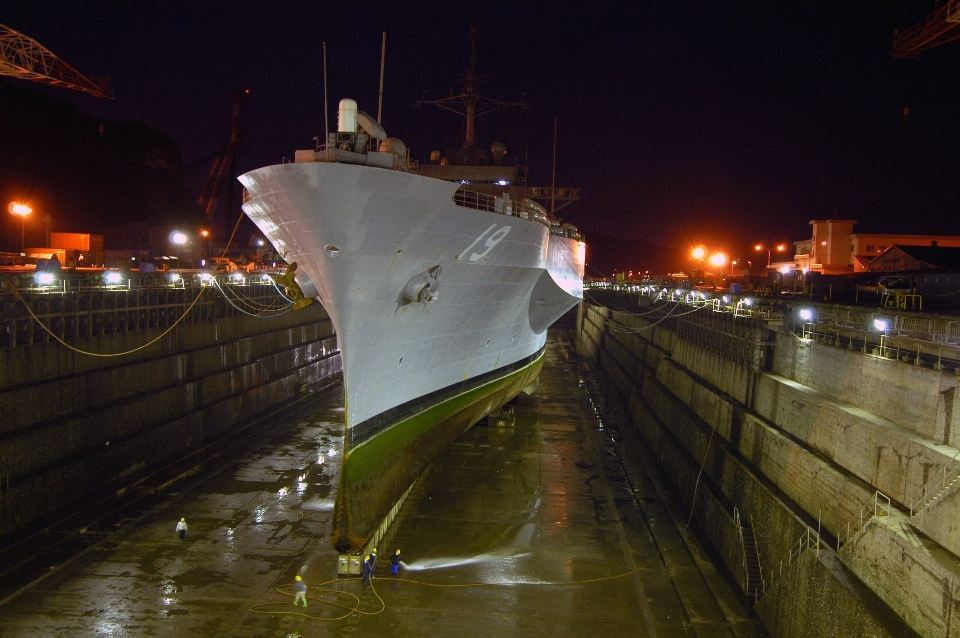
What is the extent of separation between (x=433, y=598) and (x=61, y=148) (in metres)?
45.4

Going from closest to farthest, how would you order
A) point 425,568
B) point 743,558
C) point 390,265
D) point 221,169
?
point 390,265
point 743,558
point 425,568
point 221,169

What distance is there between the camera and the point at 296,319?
98.5ft

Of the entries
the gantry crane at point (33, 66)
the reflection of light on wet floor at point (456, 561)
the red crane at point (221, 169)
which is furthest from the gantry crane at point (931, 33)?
the red crane at point (221, 169)

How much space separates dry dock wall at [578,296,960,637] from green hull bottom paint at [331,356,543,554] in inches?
257

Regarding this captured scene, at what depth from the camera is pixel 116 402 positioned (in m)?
16.0

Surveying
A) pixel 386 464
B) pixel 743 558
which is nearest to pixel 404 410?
pixel 386 464

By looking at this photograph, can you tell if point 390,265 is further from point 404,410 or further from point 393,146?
point 404,410

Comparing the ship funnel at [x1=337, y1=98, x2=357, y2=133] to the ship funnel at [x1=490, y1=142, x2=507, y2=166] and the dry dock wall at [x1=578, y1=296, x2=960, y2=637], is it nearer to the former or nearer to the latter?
the dry dock wall at [x1=578, y1=296, x2=960, y2=637]

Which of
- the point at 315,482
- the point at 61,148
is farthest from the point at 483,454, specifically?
the point at 61,148

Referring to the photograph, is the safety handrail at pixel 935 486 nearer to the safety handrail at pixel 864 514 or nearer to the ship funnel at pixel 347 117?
the safety handrail at pixel 864 514

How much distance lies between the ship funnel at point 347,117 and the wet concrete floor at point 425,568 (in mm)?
8282

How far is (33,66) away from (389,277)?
101 ft

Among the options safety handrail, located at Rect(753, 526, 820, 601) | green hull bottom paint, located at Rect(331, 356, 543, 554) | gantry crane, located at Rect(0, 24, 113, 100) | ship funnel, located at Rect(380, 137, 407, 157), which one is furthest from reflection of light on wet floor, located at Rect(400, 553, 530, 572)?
gantry crane, located at Rect(0, 24, 113, 100)

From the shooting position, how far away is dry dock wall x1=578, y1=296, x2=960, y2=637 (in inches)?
291
